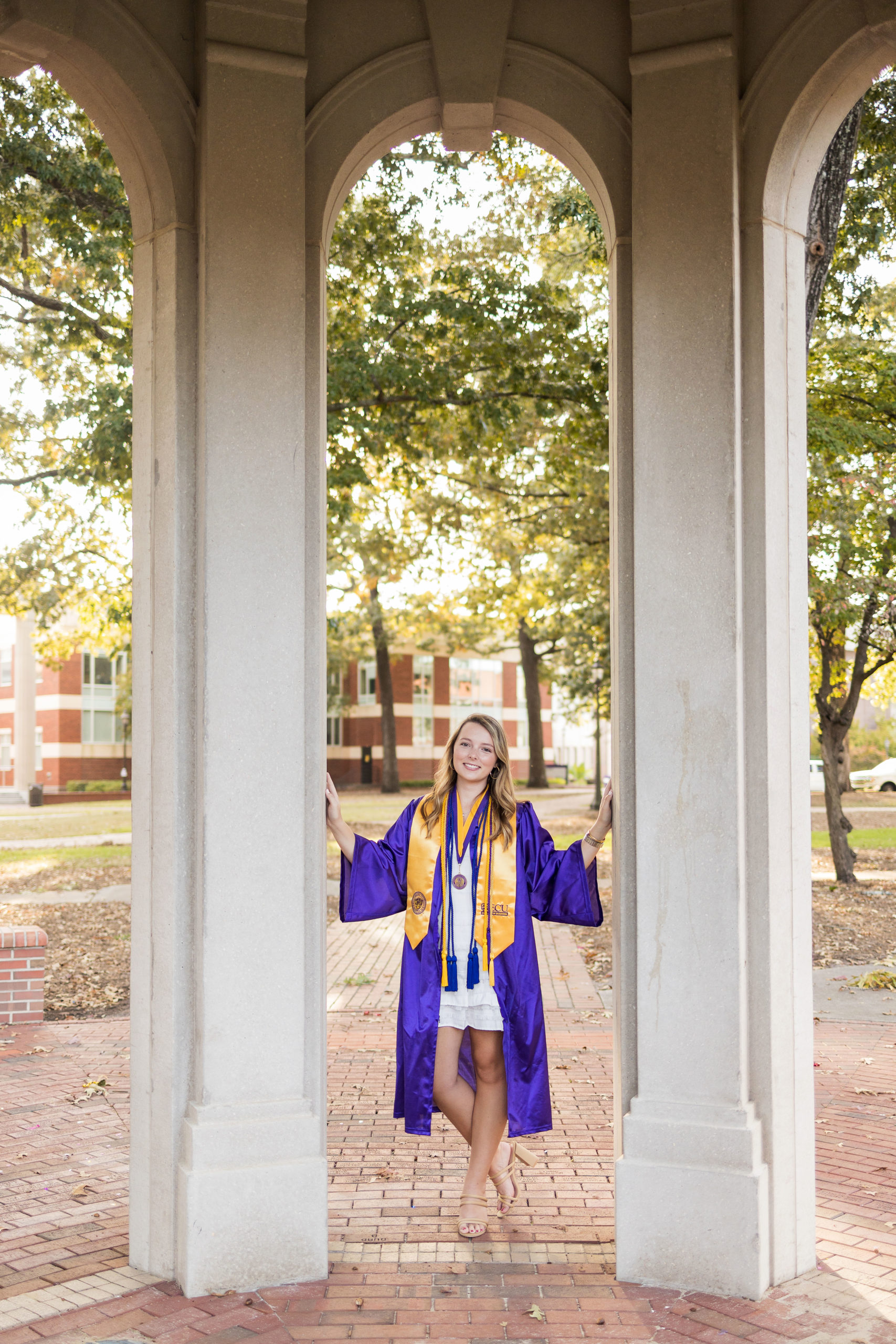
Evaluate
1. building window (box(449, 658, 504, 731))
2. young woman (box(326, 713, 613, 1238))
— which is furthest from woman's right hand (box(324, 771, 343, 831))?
building window (box(449, 658, 504, 731))

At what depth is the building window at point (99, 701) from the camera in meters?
52.9

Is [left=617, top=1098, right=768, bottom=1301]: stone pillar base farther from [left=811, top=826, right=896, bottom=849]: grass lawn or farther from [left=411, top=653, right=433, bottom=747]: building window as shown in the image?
[left=411, top=653, right=433, bottom=747]: building window

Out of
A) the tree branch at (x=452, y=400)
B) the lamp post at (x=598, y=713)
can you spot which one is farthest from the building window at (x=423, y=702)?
the tree branch at (x=452, y=400)

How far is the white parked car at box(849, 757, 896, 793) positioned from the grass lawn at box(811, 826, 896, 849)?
18.6 metres

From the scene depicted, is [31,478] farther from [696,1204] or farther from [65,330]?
[696,1204]

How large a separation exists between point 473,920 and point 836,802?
12333 mm

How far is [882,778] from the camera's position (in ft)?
144

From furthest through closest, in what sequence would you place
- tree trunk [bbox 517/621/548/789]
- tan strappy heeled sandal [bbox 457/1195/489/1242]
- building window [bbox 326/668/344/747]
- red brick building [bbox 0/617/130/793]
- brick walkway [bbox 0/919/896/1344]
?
red brick building [bbox 0/617/130/793] < building window [bbox 326/668/344/747] < tree trunk [bbox 517/621/548/789] < tan strappy heeled sandal [bbox 457/1195/489/1242] < brick walkway [bbox 0/919/896/1344]

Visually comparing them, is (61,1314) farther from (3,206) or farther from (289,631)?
(3,206)

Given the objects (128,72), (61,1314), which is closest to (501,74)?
(128,72)

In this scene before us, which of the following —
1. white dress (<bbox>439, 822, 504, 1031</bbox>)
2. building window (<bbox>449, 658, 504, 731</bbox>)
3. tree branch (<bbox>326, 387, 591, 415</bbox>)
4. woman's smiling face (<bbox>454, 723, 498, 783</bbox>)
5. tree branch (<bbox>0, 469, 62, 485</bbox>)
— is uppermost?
tree branch (<bbox>326, 387, 591, 415</bbox>)

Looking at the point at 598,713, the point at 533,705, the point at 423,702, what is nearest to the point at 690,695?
the point at 598,713

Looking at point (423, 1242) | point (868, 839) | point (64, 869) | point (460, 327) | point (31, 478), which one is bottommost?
point (868, 839)

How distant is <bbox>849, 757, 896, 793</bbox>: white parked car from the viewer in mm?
43969
